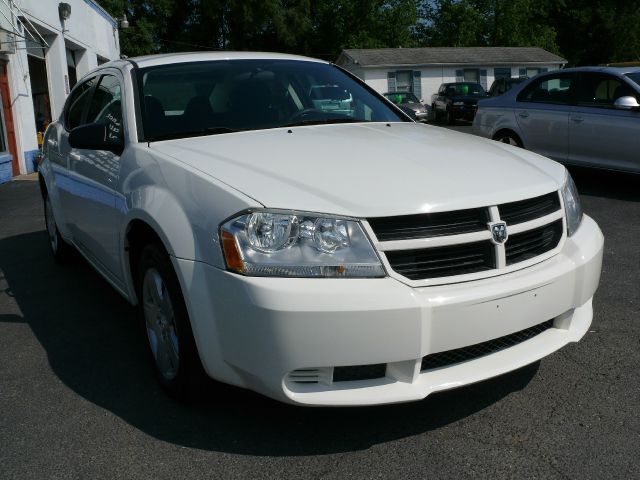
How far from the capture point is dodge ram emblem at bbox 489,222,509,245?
2645 mm

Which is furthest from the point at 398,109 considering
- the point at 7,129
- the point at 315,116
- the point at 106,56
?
the point at 106,56

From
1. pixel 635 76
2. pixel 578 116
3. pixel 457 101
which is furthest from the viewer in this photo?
pixel 457 101

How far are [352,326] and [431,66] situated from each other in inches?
1558

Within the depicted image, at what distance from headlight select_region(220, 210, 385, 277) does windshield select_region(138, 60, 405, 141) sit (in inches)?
47.3

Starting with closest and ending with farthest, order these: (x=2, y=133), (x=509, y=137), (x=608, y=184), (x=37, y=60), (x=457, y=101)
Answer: (x=608, y=184) → (x=509, y=137) → (x=2, y=133) → (x=37, y=60) → (x=457, y=101)

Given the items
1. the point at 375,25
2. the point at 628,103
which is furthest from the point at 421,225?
the point at 375,25

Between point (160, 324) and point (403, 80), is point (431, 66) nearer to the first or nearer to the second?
point (403, 80)

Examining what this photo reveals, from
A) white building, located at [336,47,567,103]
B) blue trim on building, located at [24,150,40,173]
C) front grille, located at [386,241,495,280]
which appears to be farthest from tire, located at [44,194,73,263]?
white building, located at [336,47,567,103]

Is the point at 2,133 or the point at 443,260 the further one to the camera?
the point at 2,133

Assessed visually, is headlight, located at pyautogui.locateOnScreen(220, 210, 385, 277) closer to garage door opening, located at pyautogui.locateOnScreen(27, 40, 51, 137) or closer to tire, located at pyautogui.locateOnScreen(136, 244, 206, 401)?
tire, located at pyautogui.locateOnScreen(136, 244, 206, 401)

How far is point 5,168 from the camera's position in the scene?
13.4 metres

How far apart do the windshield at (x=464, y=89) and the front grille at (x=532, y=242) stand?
91.9ft

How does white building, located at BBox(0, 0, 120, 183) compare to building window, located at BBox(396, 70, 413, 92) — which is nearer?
white building, located at BBox(0, 0, 120, 183)

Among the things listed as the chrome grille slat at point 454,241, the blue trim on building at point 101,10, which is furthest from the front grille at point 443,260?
the blue trim on building at point 101,10
